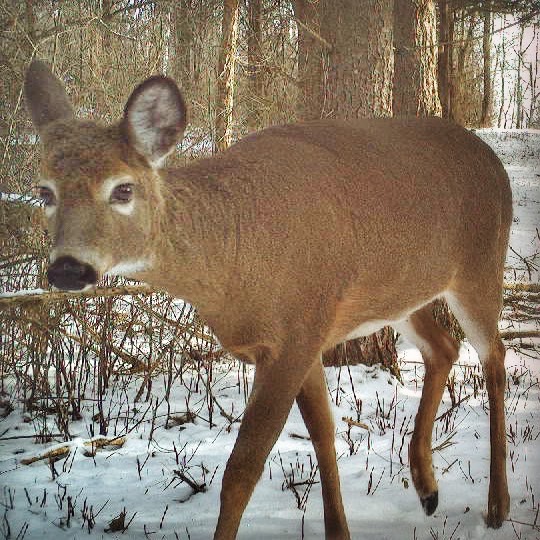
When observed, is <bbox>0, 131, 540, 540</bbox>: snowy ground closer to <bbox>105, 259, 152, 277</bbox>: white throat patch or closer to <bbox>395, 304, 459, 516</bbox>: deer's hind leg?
<bbox>395, 304, 459, 516</bbox>: deer's hind leg

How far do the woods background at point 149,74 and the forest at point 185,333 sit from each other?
2cm

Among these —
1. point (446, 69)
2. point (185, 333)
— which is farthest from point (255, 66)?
point (446, 69)

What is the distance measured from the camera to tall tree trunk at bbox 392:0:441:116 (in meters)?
6.06

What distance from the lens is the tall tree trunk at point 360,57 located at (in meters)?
5.36

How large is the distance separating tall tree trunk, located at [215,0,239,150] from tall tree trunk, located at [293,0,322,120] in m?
0.85

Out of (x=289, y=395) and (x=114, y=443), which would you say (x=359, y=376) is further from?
(x=289, y=395)

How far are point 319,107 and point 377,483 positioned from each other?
3057 mm

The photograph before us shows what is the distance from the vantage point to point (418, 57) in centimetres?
605

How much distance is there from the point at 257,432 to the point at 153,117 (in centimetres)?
141

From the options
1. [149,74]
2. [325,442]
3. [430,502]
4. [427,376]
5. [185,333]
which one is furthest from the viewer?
[185,333]

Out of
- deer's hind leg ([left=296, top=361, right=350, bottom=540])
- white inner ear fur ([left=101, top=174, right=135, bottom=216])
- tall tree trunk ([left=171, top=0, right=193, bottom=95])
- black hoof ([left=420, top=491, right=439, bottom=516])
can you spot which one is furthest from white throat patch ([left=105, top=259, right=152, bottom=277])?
tall tree trunk ([left=171, top=0, right=193, bottom=95])

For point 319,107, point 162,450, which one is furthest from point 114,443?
point 319,107

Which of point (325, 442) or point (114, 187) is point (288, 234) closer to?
point (114, 187)

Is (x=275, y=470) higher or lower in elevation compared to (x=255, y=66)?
lower
